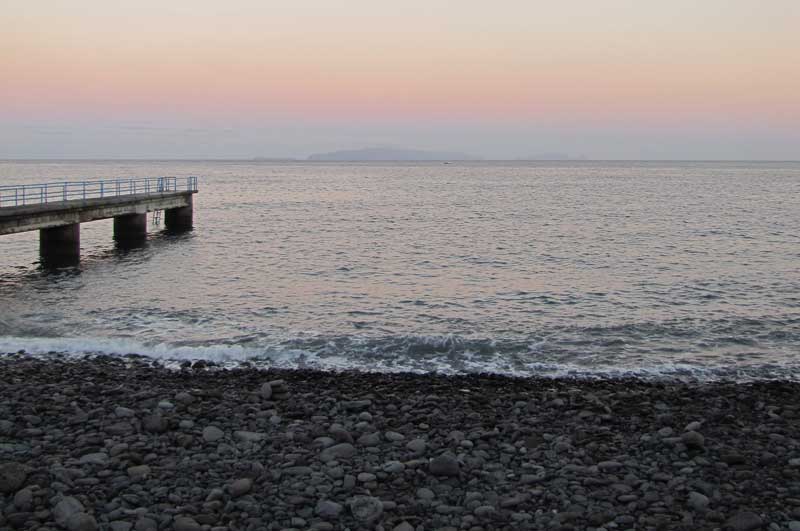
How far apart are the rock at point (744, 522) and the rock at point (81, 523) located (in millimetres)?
6518

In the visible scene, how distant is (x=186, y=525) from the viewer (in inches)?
284

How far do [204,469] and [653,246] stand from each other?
32291mm

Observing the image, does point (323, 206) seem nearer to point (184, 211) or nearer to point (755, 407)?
point (184, 211)

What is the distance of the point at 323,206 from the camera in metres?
67.2

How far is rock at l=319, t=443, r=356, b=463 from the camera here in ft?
29.8

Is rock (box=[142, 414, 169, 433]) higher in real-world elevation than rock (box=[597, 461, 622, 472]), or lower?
lower

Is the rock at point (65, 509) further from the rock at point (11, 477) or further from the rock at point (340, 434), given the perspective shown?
the rock at point (340, 434)

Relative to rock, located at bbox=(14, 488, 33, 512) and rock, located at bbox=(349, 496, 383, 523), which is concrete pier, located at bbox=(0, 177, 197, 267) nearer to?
rock, located at bbox=(14, 488, 33, 512)

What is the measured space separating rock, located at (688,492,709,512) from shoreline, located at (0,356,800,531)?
0.02 m

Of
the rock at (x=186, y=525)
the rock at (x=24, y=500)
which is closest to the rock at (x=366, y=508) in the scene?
the rock at (x=186, y=525)

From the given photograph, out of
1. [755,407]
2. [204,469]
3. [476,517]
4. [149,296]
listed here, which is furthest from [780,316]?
[149,296]

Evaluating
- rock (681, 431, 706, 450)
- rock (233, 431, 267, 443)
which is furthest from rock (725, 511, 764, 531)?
rock (233, 431, 267, 443)

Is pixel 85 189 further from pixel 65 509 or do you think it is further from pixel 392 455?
pixel 65 509

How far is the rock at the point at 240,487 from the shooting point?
8.00 meters
